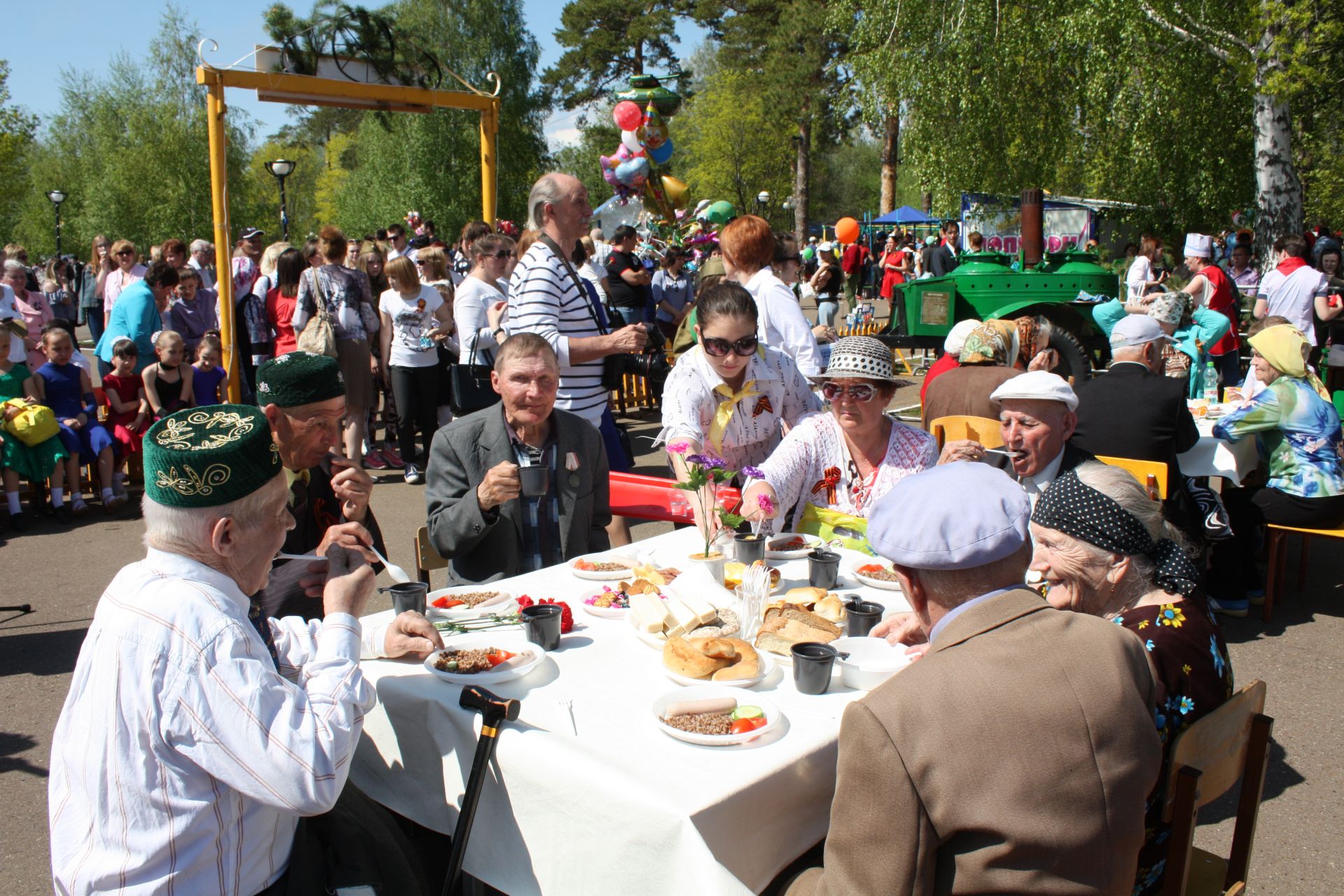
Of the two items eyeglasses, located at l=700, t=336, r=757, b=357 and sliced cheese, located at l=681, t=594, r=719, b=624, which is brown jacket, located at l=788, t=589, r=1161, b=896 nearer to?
sliced cheese, located at l=681, t=594, r=719, b=624

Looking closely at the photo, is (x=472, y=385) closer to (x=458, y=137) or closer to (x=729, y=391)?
(x=729, y=391)

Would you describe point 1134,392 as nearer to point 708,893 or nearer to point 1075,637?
point 1075,637

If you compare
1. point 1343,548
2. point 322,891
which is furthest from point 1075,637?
point 1343,548

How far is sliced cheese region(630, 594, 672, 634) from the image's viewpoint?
2500mm

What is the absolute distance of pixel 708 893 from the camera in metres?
1.64

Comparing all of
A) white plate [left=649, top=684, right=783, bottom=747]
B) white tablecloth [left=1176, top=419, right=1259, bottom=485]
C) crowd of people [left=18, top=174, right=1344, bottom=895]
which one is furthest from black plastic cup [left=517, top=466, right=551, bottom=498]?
white tablecloth [left=1176, top=419, right=1259, bottom=485]

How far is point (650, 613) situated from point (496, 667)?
0.47m

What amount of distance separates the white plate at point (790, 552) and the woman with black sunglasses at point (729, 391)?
0.71 meters

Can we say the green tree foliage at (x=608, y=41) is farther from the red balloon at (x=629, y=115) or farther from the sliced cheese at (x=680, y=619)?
the sliced cheese at (x=680, y=619)

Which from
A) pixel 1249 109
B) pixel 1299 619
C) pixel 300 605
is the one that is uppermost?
pixel 1249 109

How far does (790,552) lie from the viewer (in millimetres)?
3309

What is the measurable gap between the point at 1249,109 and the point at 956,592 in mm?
18728

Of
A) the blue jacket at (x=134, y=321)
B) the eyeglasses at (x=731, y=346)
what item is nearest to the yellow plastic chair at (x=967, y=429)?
the eyeglasses at (x=731, y=346)

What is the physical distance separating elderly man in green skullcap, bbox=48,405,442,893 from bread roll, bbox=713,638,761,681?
0.82 meters
